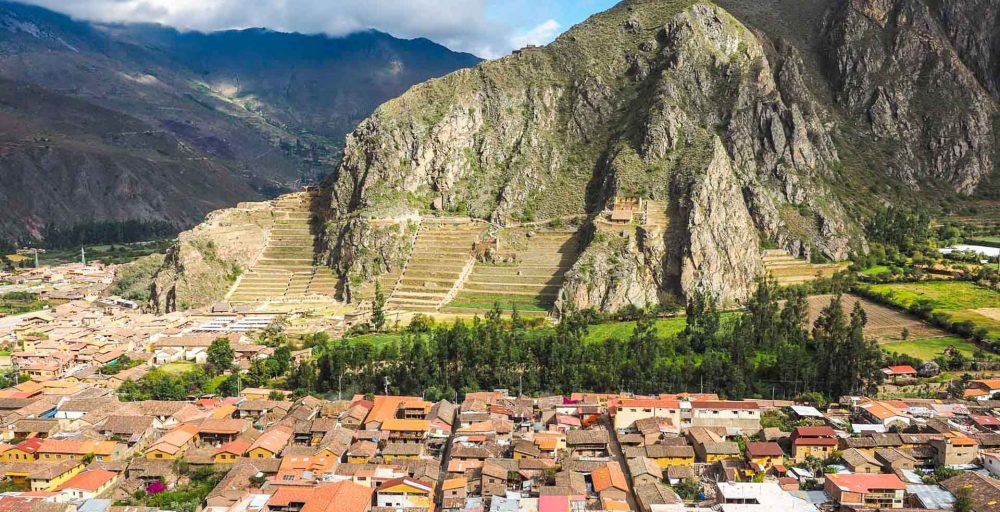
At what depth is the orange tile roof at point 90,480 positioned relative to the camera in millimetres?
42281

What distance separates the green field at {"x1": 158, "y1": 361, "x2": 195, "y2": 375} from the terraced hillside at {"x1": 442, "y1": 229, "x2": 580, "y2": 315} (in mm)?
25777

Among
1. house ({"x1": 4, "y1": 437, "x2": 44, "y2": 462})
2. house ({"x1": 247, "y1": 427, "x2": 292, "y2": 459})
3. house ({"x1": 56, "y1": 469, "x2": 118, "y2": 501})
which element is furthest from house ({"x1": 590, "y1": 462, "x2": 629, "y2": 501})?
house ({"x1": 4, "y1": 437, "x2": 44, "y2": 462})

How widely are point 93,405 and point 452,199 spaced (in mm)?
54038

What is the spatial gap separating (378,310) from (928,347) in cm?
5014

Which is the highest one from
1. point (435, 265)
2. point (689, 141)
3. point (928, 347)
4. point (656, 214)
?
point (689, 141)

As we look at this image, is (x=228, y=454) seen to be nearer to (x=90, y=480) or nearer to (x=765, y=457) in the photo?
→ (x=90, y=480)

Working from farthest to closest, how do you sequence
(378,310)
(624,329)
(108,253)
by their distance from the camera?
(108,253) → (378,310) → (624,329)

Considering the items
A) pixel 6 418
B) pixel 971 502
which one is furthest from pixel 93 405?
pixel 971 502

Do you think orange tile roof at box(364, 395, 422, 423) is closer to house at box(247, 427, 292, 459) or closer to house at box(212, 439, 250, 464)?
house at box(247, 427, 292, 459)

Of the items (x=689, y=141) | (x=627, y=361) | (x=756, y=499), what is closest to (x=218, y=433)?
(x=627, y=361)

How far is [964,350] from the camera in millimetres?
66938

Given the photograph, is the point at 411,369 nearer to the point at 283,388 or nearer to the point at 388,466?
the point at 283,388

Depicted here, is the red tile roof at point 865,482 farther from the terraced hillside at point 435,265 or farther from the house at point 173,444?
the terraced hillside at point 435,265

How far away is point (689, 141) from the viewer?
9750cm
